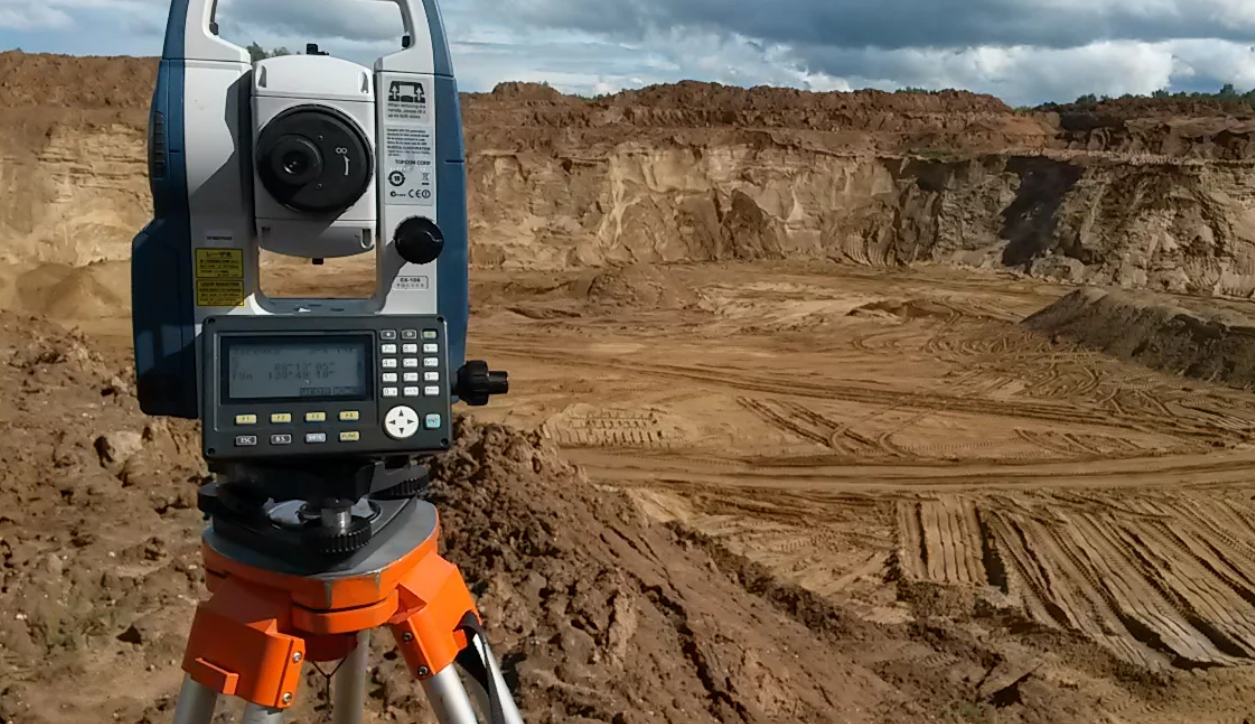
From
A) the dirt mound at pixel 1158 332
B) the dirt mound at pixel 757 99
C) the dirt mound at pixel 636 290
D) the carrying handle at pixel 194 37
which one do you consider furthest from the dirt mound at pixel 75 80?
the carrying handle at pixel 194 37

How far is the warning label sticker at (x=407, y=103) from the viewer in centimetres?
135

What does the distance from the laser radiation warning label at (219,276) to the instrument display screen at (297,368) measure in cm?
14

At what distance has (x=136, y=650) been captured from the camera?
2887mm

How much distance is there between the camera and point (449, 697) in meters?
1.39

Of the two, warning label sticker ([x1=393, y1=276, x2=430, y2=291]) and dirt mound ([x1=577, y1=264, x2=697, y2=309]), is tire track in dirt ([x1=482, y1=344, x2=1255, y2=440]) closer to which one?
dirt mound ([x1=577, y1=264, x2=697, y2=309])

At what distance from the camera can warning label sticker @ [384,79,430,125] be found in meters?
1.35

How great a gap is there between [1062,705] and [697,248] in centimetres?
1674

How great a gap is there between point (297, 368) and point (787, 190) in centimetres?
2078

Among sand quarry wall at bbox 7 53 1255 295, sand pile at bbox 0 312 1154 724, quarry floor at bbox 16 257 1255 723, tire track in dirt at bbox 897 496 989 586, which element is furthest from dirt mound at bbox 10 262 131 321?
tire track in dirt at bbox 897 496 989 586

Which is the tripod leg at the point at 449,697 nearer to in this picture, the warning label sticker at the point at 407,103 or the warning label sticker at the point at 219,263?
the warning label sticker at the point at 219,263

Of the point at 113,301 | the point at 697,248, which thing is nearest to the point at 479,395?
the point at 113,301

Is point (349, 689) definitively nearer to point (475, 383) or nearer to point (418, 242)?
point (475, 383)

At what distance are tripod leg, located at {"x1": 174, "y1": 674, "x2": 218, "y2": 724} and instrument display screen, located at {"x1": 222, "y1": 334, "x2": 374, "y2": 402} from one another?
44 centimetres

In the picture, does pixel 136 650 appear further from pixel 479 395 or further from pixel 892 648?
pixel 892 648
